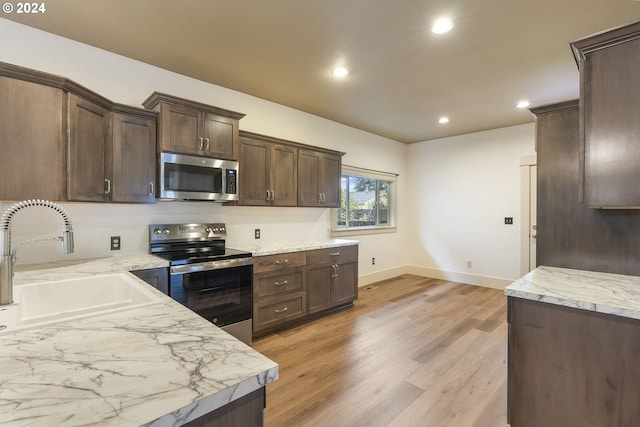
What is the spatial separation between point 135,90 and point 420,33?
249 centimetres

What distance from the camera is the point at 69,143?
6.71 ft

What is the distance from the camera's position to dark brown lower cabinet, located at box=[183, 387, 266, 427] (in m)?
0.68

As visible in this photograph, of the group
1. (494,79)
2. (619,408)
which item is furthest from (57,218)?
(494,79)

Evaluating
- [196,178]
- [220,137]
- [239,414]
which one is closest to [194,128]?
[220,137]

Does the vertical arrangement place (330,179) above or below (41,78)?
below

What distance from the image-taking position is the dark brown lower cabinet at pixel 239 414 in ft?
2.23

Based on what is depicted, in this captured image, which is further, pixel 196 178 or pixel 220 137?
pixel 220 137

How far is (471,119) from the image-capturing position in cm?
437

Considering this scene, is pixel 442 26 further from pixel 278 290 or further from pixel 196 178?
pixel 278 290

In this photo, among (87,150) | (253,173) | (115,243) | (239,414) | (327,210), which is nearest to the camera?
(239,414)

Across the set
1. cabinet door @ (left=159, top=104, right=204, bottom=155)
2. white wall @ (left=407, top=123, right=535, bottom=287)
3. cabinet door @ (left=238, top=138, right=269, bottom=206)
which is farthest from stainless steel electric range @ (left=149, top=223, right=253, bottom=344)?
white wall @ (left=407, top=123, right=535, bottom=287)

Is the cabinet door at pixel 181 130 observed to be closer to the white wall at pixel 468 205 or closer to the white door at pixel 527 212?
the white wall at pixel 468 205

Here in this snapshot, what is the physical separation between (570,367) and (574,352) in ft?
0.26

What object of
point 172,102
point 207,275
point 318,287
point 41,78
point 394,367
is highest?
point 172,102
